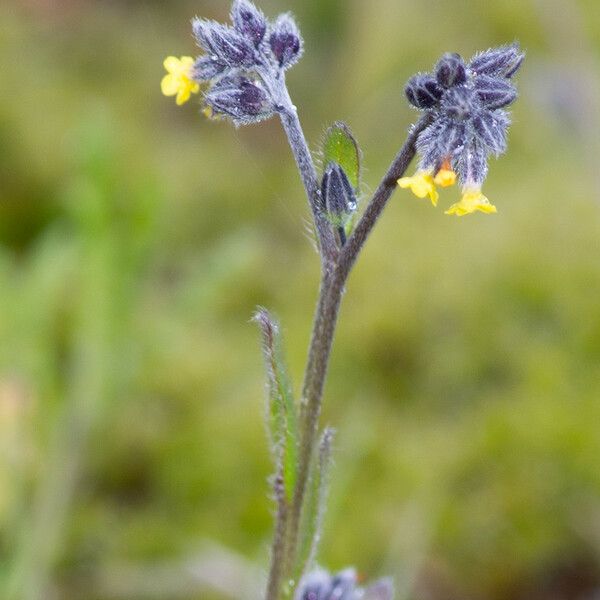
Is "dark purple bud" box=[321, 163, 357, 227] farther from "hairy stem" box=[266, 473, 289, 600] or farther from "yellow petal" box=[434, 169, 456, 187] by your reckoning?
"hairy stem" box=[266, 473, 289, 600]

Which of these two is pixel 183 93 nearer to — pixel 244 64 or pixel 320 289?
pixel 244 64

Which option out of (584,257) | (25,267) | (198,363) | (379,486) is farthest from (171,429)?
(584,257)

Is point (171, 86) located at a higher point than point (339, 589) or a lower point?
higher

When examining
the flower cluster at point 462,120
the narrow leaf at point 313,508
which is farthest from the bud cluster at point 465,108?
the narrow leaf at point 313,508

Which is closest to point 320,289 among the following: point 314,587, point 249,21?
point 249,21

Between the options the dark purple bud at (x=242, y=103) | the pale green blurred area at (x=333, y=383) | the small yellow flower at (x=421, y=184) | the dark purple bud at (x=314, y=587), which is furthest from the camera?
the pale green blurred area at (x=333, y=383)

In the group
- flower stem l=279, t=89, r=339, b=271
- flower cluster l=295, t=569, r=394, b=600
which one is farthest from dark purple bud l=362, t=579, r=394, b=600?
flower stem l=279, t=89, r=339, b=271

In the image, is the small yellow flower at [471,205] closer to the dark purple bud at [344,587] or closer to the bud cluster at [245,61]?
the bud cluster at [245,61]

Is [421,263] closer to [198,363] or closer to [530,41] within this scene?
[198,363]
